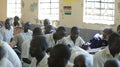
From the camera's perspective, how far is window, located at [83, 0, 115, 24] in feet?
24.6

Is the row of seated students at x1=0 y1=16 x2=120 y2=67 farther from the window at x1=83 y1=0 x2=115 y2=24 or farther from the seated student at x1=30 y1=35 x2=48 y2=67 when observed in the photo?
the window at x1=83 y1=0 x2=115 y2=24

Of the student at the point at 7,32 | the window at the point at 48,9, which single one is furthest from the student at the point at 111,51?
the window at the point at 48,9

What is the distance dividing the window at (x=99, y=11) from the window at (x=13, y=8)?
11.0ft

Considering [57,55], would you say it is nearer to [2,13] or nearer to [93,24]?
[93,24]

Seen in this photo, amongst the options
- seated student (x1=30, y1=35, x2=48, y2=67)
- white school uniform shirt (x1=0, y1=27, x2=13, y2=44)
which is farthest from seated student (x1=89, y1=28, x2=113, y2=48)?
seated student (x1=30, y1=35, x2=48, y2=67)

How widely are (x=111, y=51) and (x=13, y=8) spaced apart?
8.17 m

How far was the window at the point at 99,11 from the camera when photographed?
7.50 metres

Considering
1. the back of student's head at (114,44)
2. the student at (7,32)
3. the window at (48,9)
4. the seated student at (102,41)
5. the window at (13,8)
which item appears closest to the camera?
the back of student's head at (114,44)

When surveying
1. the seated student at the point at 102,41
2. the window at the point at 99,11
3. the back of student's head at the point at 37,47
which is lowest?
the seated student at the point at 102,41

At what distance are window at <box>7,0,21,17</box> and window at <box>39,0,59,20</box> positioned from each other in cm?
132

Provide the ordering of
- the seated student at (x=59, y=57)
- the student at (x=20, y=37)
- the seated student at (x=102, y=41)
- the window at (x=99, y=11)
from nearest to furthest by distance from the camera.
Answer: the seated student at (x=59, y=57) < the seated student at (x=102, y=41) < the student at (x=20, y=37) < the window at (x=99, y=11)

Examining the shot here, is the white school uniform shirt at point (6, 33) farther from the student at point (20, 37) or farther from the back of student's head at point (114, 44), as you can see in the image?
the back of student's head at point (114, 44)

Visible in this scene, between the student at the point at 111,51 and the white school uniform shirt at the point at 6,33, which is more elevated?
the student at the point at 111,51

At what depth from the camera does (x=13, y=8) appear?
428 inches
